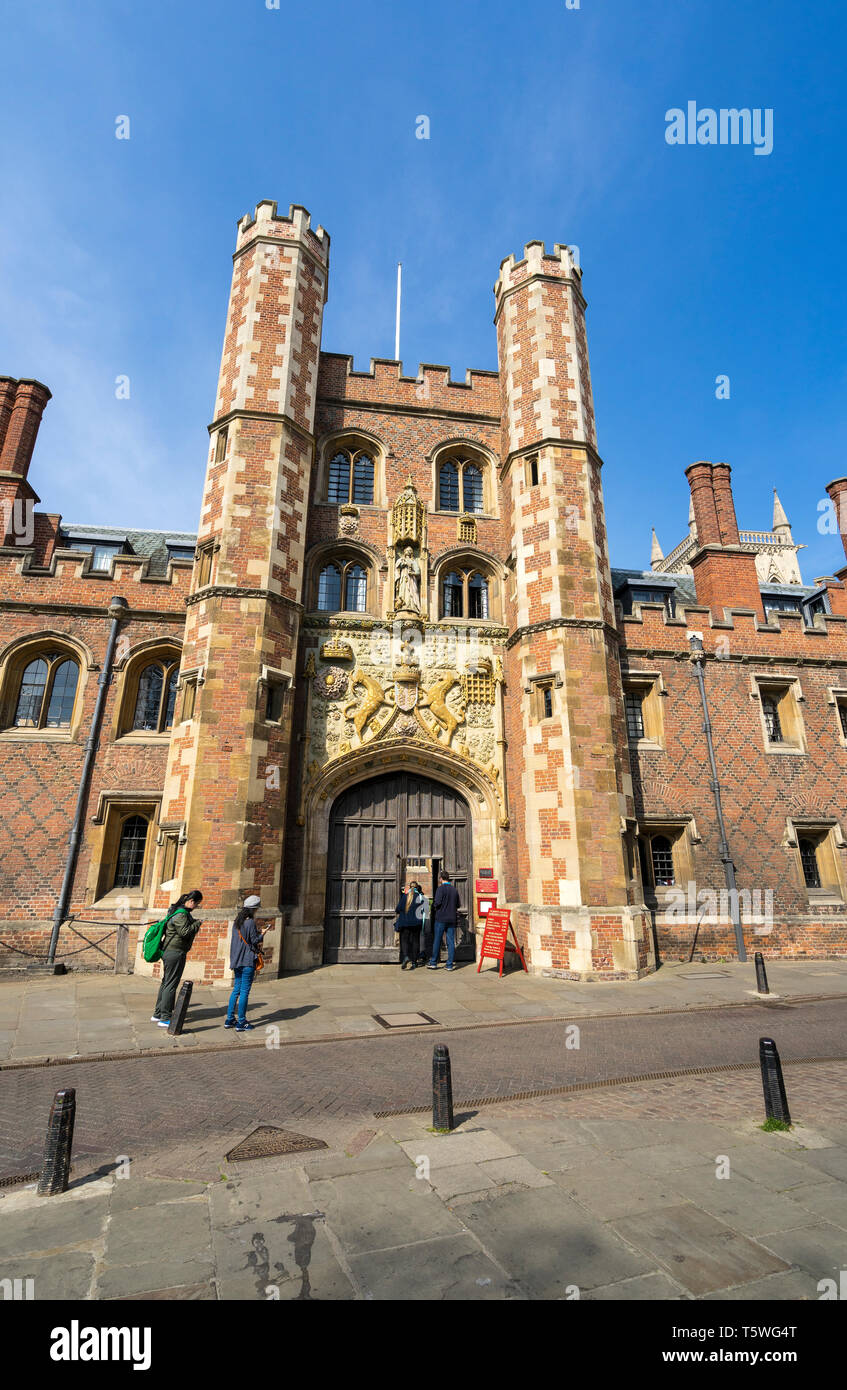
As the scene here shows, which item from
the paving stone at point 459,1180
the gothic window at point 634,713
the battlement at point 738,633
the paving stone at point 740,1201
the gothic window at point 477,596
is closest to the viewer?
the paving stone at point 740,1201

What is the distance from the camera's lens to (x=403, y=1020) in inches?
374

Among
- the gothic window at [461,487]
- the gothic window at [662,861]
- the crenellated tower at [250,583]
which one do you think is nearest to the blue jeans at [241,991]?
the crenellated tower at [250,583]

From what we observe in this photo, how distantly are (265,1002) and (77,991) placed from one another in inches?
144

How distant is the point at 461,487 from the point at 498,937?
12311 millimetres

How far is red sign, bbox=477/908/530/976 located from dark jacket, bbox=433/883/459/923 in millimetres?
800

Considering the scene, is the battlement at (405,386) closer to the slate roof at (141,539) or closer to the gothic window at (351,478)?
the gothic window at (351,478)

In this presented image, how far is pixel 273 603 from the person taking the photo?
1430cm

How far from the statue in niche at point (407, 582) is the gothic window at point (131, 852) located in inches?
320

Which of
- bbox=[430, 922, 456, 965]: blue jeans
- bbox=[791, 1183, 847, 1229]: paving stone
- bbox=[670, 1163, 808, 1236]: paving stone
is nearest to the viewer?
bbox=[670, 1163, 808, 1236]: paving stone

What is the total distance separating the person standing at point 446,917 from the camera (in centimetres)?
1392

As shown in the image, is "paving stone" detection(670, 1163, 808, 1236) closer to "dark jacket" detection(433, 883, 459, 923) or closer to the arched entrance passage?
"dark jacket" detection(433, 883, 459, 923)

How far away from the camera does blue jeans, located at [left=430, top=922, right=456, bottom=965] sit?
46.0ft

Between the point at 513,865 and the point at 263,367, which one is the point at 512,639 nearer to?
the point at 513,865

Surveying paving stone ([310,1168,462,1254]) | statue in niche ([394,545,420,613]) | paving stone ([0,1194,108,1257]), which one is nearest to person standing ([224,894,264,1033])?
paving stone ([0,1194,108,1257])
